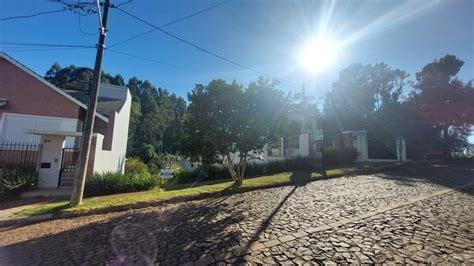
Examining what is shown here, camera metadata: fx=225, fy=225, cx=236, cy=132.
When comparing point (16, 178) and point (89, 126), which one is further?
point (16, 178)

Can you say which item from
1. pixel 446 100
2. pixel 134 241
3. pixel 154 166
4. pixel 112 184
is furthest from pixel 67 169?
pixel 446 100

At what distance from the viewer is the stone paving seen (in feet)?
12.0

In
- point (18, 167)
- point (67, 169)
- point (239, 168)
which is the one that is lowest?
point (67, 169)

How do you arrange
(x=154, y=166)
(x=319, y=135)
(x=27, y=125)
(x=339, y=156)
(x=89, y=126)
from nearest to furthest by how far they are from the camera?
(x=89, y=126), (x=27, y=125), (x=319, y=135), (x=339, y=156), (x=154, y=166)

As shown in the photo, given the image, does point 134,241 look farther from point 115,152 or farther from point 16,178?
point 115,152

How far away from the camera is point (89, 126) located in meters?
7.75

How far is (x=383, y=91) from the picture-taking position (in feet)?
95.7

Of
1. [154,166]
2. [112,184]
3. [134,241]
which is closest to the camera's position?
[134,241]

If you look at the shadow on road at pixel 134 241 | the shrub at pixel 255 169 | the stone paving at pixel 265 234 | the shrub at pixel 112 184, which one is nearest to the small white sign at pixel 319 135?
the shrub at pixel 255 169

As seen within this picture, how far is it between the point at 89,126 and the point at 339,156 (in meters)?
19.1

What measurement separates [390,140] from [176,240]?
82.7 feet

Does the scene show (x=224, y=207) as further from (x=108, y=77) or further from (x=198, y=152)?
(x=108, y=77)

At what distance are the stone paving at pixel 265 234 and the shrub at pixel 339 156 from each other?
12184mm

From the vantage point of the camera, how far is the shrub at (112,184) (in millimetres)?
9969
